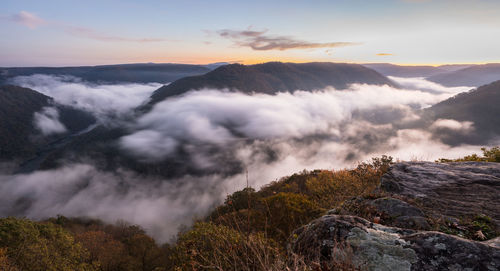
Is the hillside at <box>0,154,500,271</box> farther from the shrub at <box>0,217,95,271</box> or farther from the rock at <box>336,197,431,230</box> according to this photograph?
the shrub at <box>0,217,95,271</box>

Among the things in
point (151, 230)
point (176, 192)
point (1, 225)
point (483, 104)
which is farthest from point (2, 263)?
point (483, 104)

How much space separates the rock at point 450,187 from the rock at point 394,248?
2.48 metres

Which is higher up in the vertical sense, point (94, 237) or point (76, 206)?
point (94, 237)

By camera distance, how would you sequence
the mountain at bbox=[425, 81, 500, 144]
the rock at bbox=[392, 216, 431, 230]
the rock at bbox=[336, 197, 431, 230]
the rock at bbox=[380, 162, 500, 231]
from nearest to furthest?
1. the rock at bbox=[392, 216, 431, 230]
2. the rock at bbox=[336, 197, 431, 230]
3. the rock at bbox=[380, 162, 500, 231]
4. the mountain at bbox=[425, 81, 500, 144]

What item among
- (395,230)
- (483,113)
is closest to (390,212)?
(395,230)

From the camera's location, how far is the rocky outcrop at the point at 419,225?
363 centimetres

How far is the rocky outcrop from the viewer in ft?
11.9

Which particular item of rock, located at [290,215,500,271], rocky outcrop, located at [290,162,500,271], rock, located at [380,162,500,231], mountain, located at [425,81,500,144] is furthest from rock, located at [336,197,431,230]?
mountain, located at [425,81,500,144]

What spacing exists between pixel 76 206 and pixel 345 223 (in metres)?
233

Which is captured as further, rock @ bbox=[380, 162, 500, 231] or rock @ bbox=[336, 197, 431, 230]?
rock @ bbox=[380, 162, 500, 231]

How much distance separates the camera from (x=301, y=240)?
514cm

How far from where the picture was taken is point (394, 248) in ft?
13.0

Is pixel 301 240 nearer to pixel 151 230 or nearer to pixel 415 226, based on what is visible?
pixel 415 226

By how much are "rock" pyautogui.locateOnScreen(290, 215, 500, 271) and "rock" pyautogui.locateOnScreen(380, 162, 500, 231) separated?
2.48 metres
